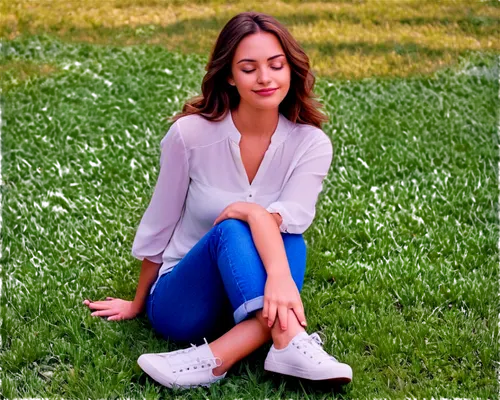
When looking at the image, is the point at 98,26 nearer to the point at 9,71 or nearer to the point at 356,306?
the point at 9,71

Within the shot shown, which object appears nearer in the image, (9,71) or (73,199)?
(73,199)

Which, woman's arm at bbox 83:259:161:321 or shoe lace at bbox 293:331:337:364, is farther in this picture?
woman's arm at bbox 83:259:161:321

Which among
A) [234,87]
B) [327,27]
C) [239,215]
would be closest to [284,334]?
[239,215]

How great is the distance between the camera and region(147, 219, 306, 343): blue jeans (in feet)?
9.55

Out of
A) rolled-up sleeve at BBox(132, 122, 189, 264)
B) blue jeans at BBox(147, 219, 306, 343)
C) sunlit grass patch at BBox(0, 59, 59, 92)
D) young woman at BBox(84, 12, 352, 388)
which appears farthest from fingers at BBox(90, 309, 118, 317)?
sunlit grass patch at BBox(0, 59, 59, 92)

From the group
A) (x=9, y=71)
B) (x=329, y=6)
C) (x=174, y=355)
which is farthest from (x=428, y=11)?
(x=174, y=355)

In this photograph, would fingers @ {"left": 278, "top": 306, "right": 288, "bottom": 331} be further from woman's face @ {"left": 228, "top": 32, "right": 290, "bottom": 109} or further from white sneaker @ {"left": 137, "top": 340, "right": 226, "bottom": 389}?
woman's face @ {"left": 228, "top": 32, "right": 290, "bottom": 109}

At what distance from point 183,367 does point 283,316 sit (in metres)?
0.47

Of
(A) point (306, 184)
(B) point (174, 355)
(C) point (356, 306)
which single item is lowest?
(C) point (356, 306)

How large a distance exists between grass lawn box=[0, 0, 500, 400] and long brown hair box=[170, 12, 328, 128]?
100cm

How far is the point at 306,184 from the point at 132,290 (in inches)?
50.2

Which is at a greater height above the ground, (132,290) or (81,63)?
(81,63)

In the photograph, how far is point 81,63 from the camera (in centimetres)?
715

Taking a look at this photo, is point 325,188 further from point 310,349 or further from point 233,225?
point 310,349
